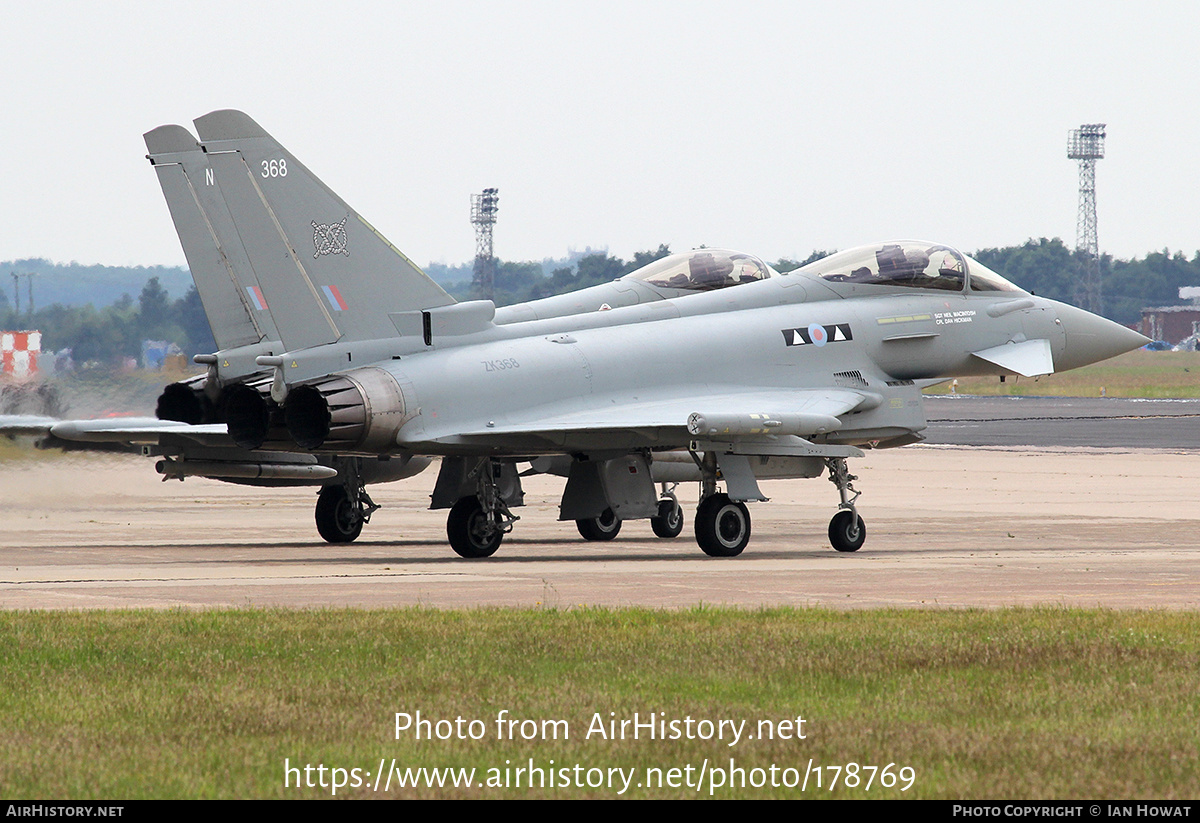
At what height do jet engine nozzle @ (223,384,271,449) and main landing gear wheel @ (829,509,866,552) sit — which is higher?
jet engine nozzle @ (223,384,271,449)

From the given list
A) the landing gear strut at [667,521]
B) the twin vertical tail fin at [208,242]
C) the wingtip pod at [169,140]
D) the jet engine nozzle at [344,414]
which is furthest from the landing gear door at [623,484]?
the wingtip pod at [169,140]

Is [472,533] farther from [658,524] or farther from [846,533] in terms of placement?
[846,533]

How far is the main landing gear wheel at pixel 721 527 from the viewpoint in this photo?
1866 cm

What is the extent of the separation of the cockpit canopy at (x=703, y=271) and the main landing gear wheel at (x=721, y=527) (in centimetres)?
355

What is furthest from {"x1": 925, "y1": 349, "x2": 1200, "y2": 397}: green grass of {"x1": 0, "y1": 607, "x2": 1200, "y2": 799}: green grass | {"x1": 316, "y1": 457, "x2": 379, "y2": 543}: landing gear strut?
{"x1": 0, "y1": 607, "x2": 1200, "y2": 799}: green grass

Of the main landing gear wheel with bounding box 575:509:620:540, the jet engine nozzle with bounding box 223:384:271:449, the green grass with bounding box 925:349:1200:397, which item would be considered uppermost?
the jet engine nozzle with bounding box 223:384:271:449

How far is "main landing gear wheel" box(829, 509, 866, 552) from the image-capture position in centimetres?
1939

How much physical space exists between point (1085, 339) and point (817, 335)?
170 inches

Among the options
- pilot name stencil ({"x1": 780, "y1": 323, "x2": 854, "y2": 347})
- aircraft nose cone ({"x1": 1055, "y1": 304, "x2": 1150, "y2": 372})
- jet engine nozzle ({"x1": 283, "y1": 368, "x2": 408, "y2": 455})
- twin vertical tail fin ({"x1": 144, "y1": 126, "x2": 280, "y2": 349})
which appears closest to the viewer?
jet engine nozzle ({"x1": 283, "y1": 368, "x2": 408, "y2": 455})

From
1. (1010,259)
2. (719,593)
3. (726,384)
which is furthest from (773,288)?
(1010,259)

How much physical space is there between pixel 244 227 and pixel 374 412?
8.74 feet

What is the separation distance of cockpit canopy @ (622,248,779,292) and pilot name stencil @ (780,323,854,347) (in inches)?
54.3

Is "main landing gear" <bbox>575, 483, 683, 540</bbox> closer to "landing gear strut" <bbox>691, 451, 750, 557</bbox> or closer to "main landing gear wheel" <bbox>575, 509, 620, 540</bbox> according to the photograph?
"main landing gear wheel" <bbox>575, 509, 620, 540</bbox>
